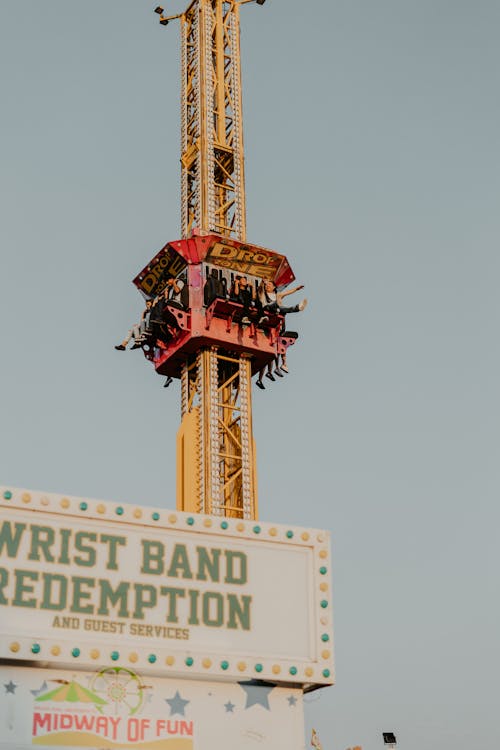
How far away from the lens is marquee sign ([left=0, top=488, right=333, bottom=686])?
9.56 metres

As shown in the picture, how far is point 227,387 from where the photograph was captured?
39.2 m

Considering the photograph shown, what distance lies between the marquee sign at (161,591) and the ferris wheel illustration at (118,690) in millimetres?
120

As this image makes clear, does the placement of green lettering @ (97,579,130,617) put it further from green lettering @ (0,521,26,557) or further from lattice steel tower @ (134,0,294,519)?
lattice steel tower @ (134,0,294,519)

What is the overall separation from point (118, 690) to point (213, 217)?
3282 cm

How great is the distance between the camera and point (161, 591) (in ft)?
33.1

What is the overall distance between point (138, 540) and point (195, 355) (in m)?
29.2

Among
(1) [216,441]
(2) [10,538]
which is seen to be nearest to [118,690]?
(2) [10,538]

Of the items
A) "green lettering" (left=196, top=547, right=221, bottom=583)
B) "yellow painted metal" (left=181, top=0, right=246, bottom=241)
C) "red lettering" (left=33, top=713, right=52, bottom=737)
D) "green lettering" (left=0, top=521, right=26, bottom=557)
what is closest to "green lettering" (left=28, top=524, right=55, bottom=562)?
"green lettering" (left=0, top=521, right=26, bottom=557)

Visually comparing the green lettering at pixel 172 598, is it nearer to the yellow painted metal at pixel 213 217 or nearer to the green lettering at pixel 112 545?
the green lettering at pixel 112 545

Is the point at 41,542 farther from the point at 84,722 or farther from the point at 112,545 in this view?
the point at 84,722

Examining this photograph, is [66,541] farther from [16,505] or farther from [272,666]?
[272,666]

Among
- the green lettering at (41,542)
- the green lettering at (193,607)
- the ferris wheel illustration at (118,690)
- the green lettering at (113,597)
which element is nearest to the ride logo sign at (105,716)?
the ferris wheel illustration at (118,690)

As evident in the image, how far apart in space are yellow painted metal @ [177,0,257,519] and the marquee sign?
2480 centimetres

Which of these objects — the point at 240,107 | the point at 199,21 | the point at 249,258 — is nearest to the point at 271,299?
the point at 249,258
